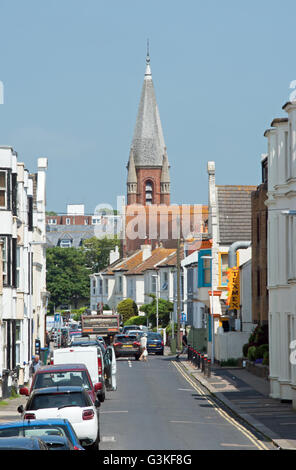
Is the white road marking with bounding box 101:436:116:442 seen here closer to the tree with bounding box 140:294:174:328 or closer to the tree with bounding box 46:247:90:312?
the tree with bounding box 140:294:174:328

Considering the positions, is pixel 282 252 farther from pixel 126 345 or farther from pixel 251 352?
pixel 126 345

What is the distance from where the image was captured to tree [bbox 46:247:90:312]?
Answer: 153250mm

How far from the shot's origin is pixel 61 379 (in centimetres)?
2428

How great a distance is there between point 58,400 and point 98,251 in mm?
145584

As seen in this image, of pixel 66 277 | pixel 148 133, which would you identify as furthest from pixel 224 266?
pixel 148 133

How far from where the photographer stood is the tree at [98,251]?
543ft

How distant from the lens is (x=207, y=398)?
35.4 meters

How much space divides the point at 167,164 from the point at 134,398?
139320mm

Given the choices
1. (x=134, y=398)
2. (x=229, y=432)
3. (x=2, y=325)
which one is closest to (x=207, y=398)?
(x=134, y=398)

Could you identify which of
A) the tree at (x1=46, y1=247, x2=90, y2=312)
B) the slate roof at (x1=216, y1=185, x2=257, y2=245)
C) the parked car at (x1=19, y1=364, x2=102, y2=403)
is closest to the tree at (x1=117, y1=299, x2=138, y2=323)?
the tree at (x1=46, y1=247, x2=90, y2=312)

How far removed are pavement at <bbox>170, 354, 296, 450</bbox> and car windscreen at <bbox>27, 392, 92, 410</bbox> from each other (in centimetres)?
458

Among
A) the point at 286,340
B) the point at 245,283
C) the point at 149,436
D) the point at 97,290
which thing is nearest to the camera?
the point at 149,436

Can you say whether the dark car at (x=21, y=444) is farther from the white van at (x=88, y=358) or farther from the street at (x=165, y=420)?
the white van at (x=88, y=358)

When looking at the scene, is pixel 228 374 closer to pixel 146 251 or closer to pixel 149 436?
pixel 149 436
